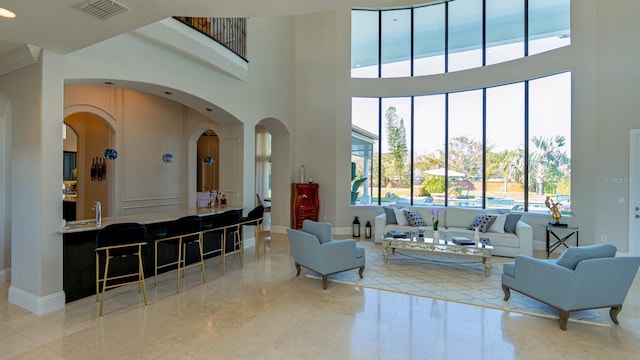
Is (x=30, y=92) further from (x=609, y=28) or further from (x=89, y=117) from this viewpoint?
(x=609, y=28)

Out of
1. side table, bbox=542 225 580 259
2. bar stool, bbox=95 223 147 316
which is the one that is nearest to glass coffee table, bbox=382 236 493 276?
side table, bbox=542 225 580 259

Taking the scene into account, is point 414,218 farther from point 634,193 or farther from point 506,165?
point 634,193

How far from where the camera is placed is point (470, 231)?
258 inches

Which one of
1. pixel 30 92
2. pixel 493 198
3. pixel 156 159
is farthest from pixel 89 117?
pixel 493 198

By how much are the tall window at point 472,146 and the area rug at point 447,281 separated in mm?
2195

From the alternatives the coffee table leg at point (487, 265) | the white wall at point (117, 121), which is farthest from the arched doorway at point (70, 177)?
the coffee table leg at point (487, 265)

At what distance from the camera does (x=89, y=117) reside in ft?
24.1

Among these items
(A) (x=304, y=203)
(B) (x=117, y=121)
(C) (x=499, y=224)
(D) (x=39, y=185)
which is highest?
(B) (x=117, y=121)

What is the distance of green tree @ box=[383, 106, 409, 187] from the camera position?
28.3ft

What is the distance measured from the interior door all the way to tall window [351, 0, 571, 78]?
2.43m

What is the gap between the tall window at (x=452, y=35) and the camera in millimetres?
6980

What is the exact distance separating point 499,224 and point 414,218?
66.1 inches

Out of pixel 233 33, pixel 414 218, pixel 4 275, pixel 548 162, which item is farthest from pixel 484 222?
pixel 4 275

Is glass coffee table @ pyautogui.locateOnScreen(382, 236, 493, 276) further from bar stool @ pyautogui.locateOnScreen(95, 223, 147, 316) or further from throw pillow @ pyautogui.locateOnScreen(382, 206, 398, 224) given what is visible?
bar stool @ pyautogui.locateOnScreen(95, 223, 147, 316)
